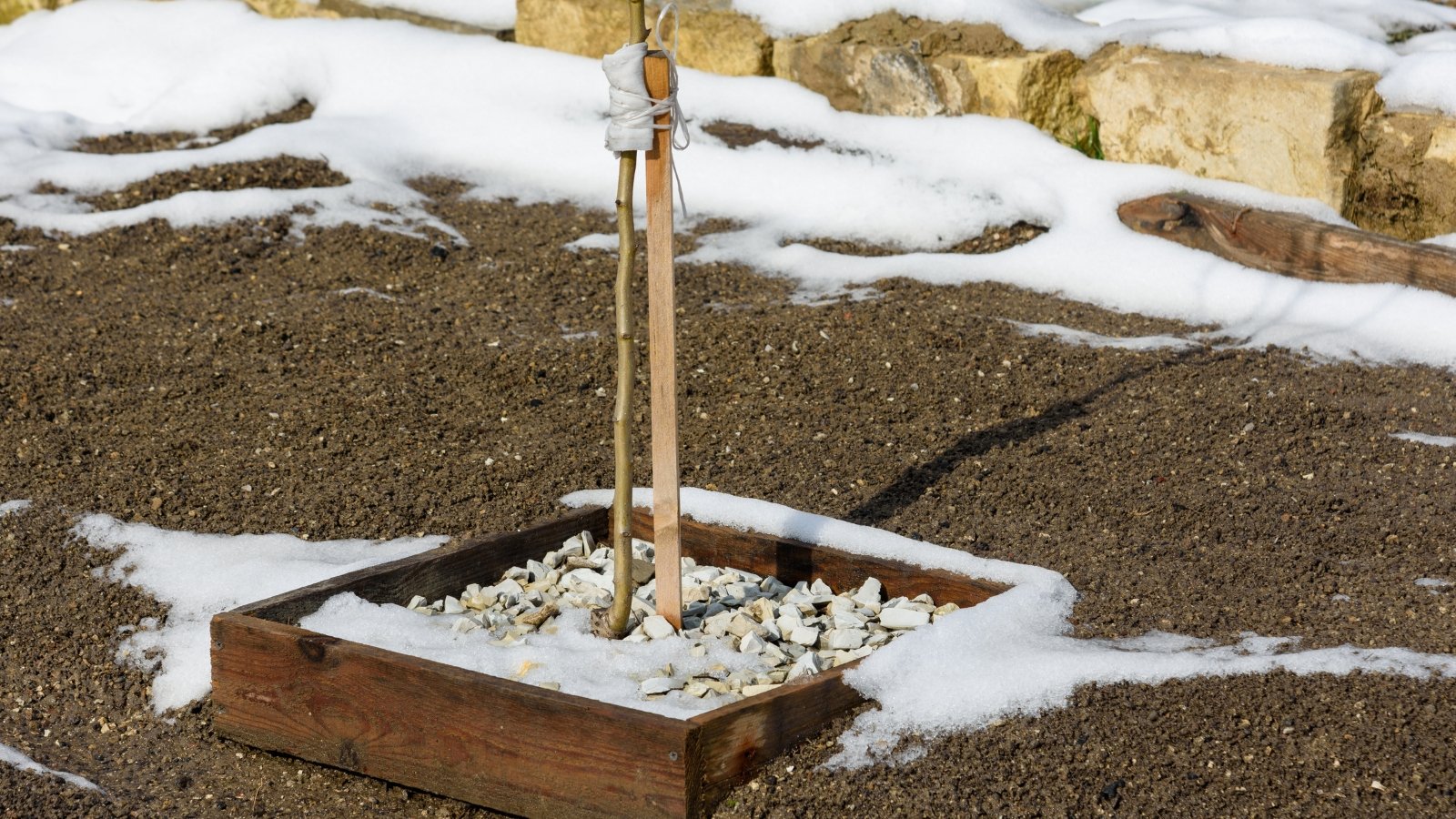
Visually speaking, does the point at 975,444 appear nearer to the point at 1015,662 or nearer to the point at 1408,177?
the point at 1015,662

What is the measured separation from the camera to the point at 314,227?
567 cm

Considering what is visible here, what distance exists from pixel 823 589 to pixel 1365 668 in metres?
1.07

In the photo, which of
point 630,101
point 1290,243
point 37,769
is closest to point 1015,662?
point 630,101

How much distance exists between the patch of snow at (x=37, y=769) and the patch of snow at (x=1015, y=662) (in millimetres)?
1384

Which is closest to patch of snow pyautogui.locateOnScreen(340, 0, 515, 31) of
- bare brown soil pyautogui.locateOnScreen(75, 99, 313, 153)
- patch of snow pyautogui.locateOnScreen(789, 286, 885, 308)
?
bare brown soil pyautogui.locateOnScreen(75, 99, 313, 153)

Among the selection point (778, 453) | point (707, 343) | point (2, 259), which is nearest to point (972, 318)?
point (707, 343)

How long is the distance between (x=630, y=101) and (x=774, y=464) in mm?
1447

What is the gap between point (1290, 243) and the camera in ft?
16.3

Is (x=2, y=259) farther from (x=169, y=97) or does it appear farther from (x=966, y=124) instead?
(x=966, y=124)

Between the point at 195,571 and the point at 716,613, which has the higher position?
the point at 716,613

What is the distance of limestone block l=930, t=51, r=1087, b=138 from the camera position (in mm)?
5918

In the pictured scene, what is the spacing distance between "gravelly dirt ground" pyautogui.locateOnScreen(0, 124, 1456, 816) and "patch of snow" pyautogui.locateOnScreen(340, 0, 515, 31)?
2125 millimetres

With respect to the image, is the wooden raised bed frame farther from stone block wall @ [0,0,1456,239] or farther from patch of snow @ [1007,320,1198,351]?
stone block wall @ [0,0,1456,239]

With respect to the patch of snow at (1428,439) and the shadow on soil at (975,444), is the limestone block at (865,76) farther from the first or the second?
the patch of snow at (1428,439)
